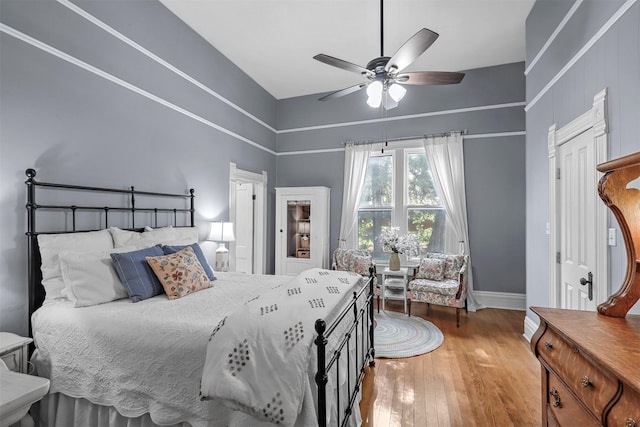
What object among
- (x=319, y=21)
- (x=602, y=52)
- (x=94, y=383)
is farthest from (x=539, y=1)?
(x=94, y=383)

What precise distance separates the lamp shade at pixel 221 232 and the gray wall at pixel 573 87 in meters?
3.39

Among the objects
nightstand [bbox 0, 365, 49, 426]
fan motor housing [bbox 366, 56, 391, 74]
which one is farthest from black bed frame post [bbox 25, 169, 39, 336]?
fan motor housing [bbox 366, 56, 391, 74]

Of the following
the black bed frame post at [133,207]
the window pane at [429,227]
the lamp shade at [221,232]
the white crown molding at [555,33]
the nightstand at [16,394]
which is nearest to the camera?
the nightstand at [16,394]

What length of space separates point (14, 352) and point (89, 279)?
51 cm

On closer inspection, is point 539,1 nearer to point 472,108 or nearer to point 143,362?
point 472,108

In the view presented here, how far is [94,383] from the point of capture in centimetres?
168

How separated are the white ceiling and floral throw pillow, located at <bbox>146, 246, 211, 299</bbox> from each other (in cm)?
268

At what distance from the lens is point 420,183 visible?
481 cm

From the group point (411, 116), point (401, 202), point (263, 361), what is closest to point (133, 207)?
point (263, 361)

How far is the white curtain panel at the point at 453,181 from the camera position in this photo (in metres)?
4.45

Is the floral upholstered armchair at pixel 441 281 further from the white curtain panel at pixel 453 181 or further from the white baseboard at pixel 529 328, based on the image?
the white baseboard at pixel 529 328

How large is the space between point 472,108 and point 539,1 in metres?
1.59

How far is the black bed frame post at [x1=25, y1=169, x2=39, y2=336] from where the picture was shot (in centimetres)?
204

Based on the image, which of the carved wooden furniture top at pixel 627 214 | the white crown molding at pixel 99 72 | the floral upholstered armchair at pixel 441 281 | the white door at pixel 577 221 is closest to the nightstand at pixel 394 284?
the floral upholstered armchair at pixel 441 281
